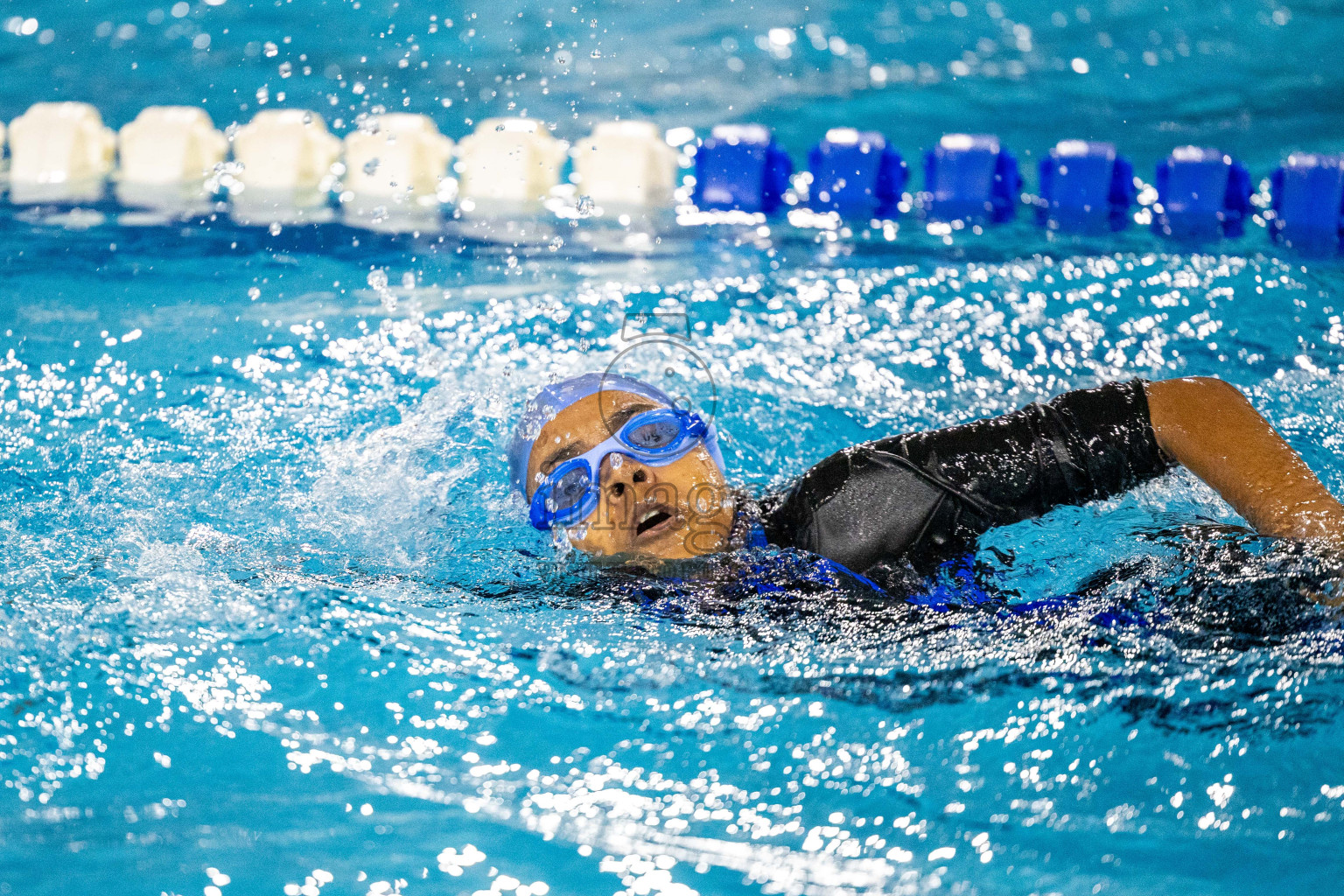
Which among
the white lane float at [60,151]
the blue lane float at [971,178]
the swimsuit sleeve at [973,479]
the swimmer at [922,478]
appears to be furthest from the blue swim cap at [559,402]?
the white lane float at [60,151]

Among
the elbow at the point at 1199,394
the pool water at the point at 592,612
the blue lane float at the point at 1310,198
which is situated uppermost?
the blue lane float at the point at 1310,198

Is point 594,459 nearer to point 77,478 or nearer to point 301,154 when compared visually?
point 77,478

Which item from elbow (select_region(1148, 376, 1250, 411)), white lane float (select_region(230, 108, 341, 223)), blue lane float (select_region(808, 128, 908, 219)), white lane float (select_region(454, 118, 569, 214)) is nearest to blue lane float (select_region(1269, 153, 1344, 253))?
blue lane float (select_region(808, 128, 908, 219))

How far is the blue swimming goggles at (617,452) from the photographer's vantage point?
232 centimetres

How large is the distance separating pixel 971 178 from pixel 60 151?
4212 mm

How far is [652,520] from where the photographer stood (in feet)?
7.59

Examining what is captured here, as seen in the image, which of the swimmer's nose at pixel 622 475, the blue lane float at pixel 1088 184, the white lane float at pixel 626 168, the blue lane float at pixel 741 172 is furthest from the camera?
the white lane float at pixel 626 168

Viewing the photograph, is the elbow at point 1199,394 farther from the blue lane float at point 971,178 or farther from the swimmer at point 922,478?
the blue lane float at point 971,178

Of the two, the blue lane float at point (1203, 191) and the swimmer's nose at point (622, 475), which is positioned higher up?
the blue lane float at point (1203, 191)

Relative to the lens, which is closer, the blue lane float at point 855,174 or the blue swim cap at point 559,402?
the blue swim cap at point 559,402

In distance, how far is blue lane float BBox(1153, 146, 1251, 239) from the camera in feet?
15.5

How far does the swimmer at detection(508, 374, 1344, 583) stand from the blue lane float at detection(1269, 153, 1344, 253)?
2838 mm

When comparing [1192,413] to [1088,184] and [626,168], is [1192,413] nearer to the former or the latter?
[1088,184]

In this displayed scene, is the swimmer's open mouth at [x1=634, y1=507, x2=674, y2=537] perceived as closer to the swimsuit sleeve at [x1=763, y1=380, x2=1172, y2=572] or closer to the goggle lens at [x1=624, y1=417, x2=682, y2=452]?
the goggle lens at [x1=624, y1=417, x2=682, y2=452]
